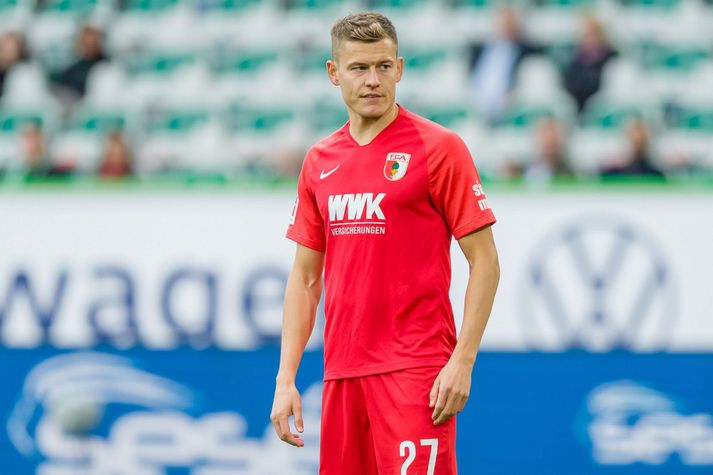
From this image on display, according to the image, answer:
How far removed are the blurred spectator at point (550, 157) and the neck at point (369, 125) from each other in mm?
3747

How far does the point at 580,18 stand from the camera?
879 centimetres

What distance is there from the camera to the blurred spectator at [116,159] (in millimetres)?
7883

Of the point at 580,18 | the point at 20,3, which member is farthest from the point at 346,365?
the point at 20,3

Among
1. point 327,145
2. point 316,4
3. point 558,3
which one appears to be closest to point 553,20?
point 558,3

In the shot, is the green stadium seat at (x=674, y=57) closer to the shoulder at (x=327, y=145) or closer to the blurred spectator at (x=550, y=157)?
the blurred spectator at (x=550, y=157)

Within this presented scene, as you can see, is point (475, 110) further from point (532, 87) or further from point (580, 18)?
point (580, 18)

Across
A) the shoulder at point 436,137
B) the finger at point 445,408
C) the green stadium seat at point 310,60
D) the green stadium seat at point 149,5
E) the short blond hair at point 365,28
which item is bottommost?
the finger at point 445,408

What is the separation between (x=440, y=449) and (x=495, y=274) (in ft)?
1.80

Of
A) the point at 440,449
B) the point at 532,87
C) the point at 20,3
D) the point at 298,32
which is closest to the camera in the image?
the point at 440,449

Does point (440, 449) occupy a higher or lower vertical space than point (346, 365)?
lower

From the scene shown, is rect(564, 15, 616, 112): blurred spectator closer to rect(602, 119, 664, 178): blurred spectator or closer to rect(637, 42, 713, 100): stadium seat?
rect(637, 42, 713, 100): stadium seat

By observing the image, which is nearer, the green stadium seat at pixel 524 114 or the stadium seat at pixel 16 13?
the green stadium seat at pixel 524 114

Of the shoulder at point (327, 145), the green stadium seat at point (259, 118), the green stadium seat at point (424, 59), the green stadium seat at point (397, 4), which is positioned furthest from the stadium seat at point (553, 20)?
the shoulder at point (327, 145)

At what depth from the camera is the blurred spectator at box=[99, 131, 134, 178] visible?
7.88 meters
